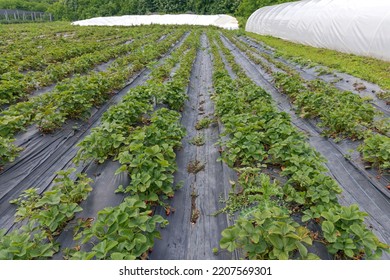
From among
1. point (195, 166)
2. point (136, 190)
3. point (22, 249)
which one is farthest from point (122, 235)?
point (195, 166)

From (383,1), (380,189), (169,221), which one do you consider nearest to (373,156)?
(380,189)

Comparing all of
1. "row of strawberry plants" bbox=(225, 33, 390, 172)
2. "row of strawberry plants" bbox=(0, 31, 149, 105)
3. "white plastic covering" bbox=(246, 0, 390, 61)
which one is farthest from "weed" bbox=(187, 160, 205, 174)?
"white plastic covering" bbox=(246, 0, 390, 61)

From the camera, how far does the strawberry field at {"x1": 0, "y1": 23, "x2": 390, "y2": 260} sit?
1.84 m

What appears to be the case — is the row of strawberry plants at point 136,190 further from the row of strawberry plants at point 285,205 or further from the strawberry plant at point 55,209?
the row of strawberry plants at point 285,205

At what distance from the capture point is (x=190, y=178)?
10.0 ft

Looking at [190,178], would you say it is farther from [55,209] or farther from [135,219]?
[55,209]

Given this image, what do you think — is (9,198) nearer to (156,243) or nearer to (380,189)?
(156,243)

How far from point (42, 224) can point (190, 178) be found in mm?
1542

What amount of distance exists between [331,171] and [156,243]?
2310 millimetres

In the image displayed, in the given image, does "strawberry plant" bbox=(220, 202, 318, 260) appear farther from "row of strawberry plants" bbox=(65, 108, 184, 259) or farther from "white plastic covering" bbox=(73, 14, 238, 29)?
"white plastic covering" bbox=(73, 14, 238, 29)

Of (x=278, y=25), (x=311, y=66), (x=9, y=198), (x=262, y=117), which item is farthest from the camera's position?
(x=278, y=25)

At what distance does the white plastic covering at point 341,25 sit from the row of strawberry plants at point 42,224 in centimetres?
1011

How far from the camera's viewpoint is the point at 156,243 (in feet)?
6.99

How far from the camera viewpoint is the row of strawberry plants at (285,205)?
5.74 feet
